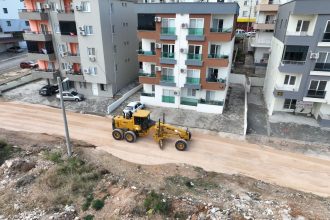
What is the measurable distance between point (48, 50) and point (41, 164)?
2178 cm

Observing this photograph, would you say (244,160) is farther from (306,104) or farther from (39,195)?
(39,195)

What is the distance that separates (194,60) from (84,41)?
15771mm

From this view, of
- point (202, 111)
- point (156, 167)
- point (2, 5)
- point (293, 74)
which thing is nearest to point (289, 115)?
point (293, 74)

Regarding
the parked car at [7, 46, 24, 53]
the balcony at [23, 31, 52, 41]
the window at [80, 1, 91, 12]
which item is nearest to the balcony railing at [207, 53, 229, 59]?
the window at [80, 1, 91, 12]

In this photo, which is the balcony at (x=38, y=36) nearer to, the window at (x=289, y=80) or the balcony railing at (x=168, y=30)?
the balcony railing at (x=168, y=30)

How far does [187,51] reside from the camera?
29297 millimetres

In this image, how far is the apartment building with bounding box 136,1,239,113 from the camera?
1087 inches

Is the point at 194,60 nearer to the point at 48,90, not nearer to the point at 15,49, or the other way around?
the point at 48,90

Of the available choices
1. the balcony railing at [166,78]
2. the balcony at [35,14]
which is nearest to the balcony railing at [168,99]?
the balcony railing at [166,78]

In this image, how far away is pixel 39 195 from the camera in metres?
17.5

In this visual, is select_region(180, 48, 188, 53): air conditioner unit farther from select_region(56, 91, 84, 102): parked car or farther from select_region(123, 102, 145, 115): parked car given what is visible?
select_region(56, 91, 84, 102): parked car

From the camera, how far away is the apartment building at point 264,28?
46.0 meters

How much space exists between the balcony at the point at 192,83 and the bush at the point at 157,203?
54.6ft

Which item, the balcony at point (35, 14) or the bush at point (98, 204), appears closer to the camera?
the bush at point (98, 204)
